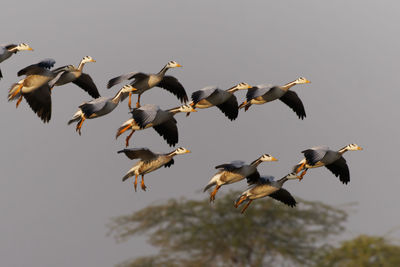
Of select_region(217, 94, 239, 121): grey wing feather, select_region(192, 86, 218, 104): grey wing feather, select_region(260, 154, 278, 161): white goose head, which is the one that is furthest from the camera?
select_region(217, 94, 239, 121): grey wing feather

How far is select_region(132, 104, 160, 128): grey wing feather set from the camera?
20.0 meters

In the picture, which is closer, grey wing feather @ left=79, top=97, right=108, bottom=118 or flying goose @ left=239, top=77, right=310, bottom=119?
grey wing feather @ left=79, top=97, right=108, bottom=118

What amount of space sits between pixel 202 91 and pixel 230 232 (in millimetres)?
17545

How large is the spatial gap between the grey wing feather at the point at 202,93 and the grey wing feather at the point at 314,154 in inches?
120

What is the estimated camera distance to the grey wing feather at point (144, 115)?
65.6 feet

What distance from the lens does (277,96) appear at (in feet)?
76.7

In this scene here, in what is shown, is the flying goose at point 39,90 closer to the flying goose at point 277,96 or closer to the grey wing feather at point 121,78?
the grey wing feather at point 121,78

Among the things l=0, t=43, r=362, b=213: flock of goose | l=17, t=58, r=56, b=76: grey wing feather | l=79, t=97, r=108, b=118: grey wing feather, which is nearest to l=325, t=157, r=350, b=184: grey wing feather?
l=0, t=43, r=362, b=213: flock of goose

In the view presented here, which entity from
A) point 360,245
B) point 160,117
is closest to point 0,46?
point 160,117

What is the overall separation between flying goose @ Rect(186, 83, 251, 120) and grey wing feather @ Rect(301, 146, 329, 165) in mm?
2615

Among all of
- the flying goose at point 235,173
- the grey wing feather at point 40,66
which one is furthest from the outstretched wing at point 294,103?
the grey wing feather at point 40,66

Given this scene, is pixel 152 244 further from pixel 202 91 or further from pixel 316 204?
pixel 202 91

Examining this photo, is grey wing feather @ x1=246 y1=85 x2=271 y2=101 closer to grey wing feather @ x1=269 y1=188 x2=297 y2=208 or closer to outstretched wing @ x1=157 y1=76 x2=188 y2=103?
grey wing feather @ x1=269 y1=188 x2=297 y2=208

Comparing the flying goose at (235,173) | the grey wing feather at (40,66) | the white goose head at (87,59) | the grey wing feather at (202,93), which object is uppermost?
the grey wing feather at (40,66)
